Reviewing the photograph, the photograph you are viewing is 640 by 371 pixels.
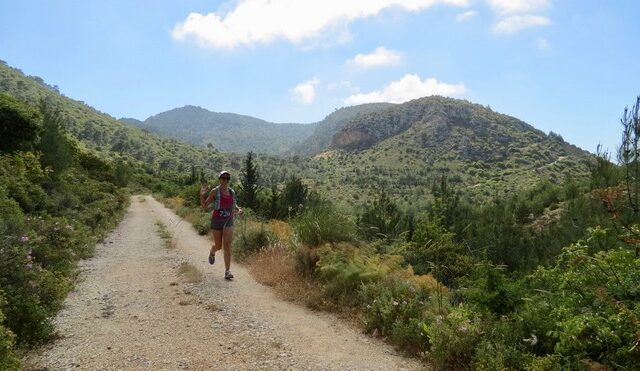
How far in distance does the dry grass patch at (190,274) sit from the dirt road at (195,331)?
0.32 feet

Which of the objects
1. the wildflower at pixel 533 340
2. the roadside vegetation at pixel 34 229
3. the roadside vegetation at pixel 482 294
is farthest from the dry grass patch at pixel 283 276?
the wildflower at pixel 533 340

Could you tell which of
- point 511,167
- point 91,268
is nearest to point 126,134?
point 511,167

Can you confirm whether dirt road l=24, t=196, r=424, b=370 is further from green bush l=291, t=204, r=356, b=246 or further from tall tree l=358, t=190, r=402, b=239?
tall tree l=358, t=190, r=402, b=239

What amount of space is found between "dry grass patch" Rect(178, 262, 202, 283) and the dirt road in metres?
0.10

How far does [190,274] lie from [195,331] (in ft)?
9.70

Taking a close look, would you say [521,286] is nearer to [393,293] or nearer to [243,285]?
[393,293]

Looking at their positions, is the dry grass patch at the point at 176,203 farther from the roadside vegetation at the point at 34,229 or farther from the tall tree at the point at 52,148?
the tall tree at the point at 52,148

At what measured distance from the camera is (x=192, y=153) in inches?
4737

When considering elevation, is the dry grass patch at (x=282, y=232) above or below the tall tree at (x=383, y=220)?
above

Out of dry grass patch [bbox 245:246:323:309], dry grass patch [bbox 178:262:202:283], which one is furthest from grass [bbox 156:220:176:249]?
dry grass patch [bbox 178:262:202:283]

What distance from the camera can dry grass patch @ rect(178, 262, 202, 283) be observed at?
8.14 m

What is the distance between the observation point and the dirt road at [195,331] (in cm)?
473

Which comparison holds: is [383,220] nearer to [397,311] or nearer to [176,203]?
[397,311]

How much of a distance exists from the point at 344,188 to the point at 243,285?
92159 millimetres
